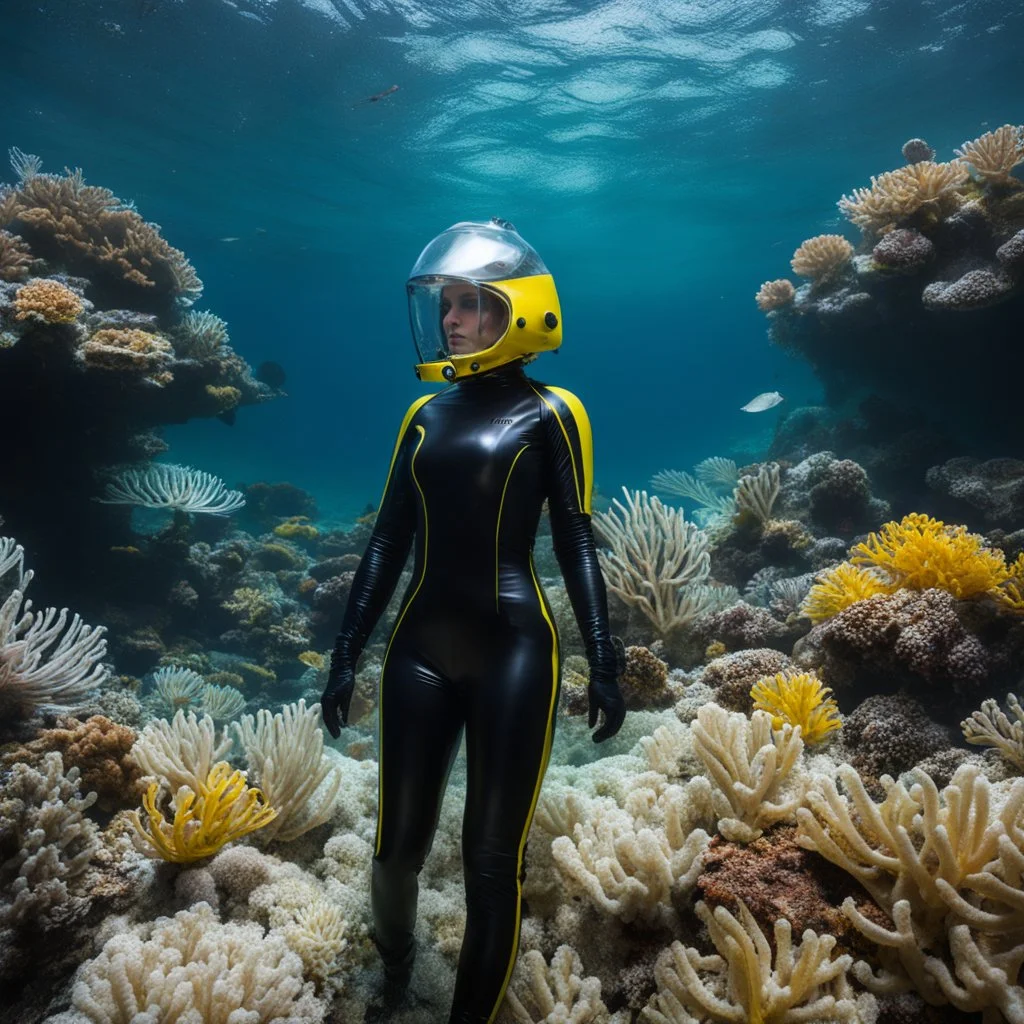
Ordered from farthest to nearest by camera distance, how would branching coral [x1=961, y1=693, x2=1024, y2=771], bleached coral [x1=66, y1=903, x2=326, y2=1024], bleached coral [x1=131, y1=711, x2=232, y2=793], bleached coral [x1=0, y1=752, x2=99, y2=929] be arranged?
bleached coral [x1=131, y1=711, x2=232, y2=793] < branching coral [x1=961, y1=693, x2=1024, y2=771] < bleached coral [x1=0, y1=752, x2=99, y2=929] < bleached coral [x1=66, y1=903, x2=326, y2=1024]

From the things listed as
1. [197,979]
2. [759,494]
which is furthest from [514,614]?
[759,494]

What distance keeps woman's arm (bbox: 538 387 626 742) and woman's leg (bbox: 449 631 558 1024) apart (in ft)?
0.81

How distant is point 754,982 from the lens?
197 cm

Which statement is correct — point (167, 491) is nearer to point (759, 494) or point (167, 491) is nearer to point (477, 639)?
point (477, 639)

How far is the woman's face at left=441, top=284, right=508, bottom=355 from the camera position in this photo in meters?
2.98

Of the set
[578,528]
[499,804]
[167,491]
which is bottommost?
[499,804]

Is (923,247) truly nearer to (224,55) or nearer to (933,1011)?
(933,1011)

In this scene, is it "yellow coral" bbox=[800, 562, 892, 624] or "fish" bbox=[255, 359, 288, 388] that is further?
"fish" bbox=[255, 359, 288, 388]

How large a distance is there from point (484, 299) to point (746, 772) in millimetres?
2445

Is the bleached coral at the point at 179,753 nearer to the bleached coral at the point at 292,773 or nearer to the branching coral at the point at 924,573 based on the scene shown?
the bleached coral at the point at 292,773

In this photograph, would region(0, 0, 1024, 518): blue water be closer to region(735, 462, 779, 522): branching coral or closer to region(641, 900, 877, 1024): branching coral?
region(735, 462, 779, 522): branching coral

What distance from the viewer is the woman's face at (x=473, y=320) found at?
2979 millimetres

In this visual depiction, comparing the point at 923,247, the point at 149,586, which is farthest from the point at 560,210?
the point at 149,586

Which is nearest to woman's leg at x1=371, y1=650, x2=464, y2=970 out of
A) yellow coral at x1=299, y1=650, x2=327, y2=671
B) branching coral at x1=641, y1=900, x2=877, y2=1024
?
branching coral at x1=641, y1=900, x2=877, y2=1024
